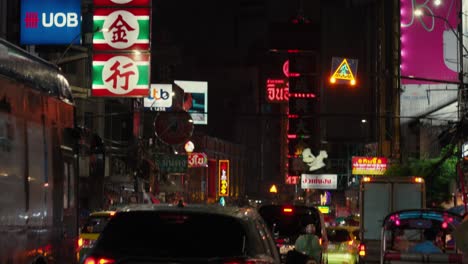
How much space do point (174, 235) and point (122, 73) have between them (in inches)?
726

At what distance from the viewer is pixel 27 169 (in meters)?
10.1

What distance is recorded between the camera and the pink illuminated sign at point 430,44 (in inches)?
2159

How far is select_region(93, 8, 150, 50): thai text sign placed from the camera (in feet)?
83.7

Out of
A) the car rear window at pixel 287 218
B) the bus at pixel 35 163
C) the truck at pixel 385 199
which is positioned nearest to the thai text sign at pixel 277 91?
the truck at pixel 385 199

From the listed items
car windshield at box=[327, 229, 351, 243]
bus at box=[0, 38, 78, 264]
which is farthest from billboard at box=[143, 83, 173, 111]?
bus at box=[0, 38, 78, 264]

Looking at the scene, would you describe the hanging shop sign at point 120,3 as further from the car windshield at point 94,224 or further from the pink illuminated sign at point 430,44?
the pink illuminated sign at point 430,44

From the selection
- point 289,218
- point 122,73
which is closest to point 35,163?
point 289,218

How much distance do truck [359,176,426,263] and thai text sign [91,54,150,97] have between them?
24.8 feet

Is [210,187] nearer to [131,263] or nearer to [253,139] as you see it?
[253,139]

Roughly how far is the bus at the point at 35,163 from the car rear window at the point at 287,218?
329 inches

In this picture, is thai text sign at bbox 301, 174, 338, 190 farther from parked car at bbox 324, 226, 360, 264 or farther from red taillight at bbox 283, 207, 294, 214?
red taillight at bbox 283, 207, 294, 214

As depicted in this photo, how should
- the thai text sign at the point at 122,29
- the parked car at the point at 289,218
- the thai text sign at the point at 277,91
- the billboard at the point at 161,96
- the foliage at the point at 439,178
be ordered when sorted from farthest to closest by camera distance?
1. the thai text sign at the point at 277,91
2. the billboard at the point at 161,96
3. the foliage at the point at 439,178
4. the thai text sign at the point at 122,29
5. the parked car at the point at 289,218

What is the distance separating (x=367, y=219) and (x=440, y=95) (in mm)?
31042

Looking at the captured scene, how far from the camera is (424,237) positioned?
15750 millimetres
